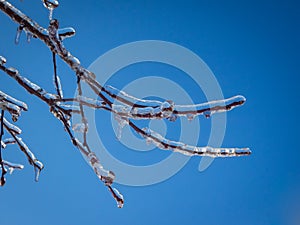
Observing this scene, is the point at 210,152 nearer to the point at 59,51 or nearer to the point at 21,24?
the point at 59,51

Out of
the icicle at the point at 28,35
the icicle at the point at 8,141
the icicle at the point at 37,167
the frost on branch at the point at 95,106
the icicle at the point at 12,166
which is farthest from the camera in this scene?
the icicle at the point at 12,166

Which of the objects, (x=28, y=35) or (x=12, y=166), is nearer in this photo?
(x=28, y=35)

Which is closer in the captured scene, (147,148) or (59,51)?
(59,51)

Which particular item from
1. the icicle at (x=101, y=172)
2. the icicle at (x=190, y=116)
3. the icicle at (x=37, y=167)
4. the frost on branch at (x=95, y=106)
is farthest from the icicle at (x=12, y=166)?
the icicle at (x=190, y=116)

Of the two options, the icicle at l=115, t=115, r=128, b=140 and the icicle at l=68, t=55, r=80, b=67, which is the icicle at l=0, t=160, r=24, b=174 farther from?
the icicle at l=68, t=55, r=80, b=67

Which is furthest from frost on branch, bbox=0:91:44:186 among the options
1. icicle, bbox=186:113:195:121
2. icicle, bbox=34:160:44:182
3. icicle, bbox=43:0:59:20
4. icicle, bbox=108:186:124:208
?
icicle, bbox=186:113:195:121

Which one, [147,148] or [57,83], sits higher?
[57,83]

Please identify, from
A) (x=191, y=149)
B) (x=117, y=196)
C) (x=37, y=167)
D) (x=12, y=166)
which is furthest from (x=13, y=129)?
(x=191, y=149)

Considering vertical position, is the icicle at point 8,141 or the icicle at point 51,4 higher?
the icicle at point 8,141

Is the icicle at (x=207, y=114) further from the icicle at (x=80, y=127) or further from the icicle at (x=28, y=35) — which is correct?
the icicle at (x=28, y=35)

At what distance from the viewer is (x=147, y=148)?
3.93 ft

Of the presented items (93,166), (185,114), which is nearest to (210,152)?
(185,114)

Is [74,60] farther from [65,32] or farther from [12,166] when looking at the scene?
[12,166]

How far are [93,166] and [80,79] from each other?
271 millimetres
